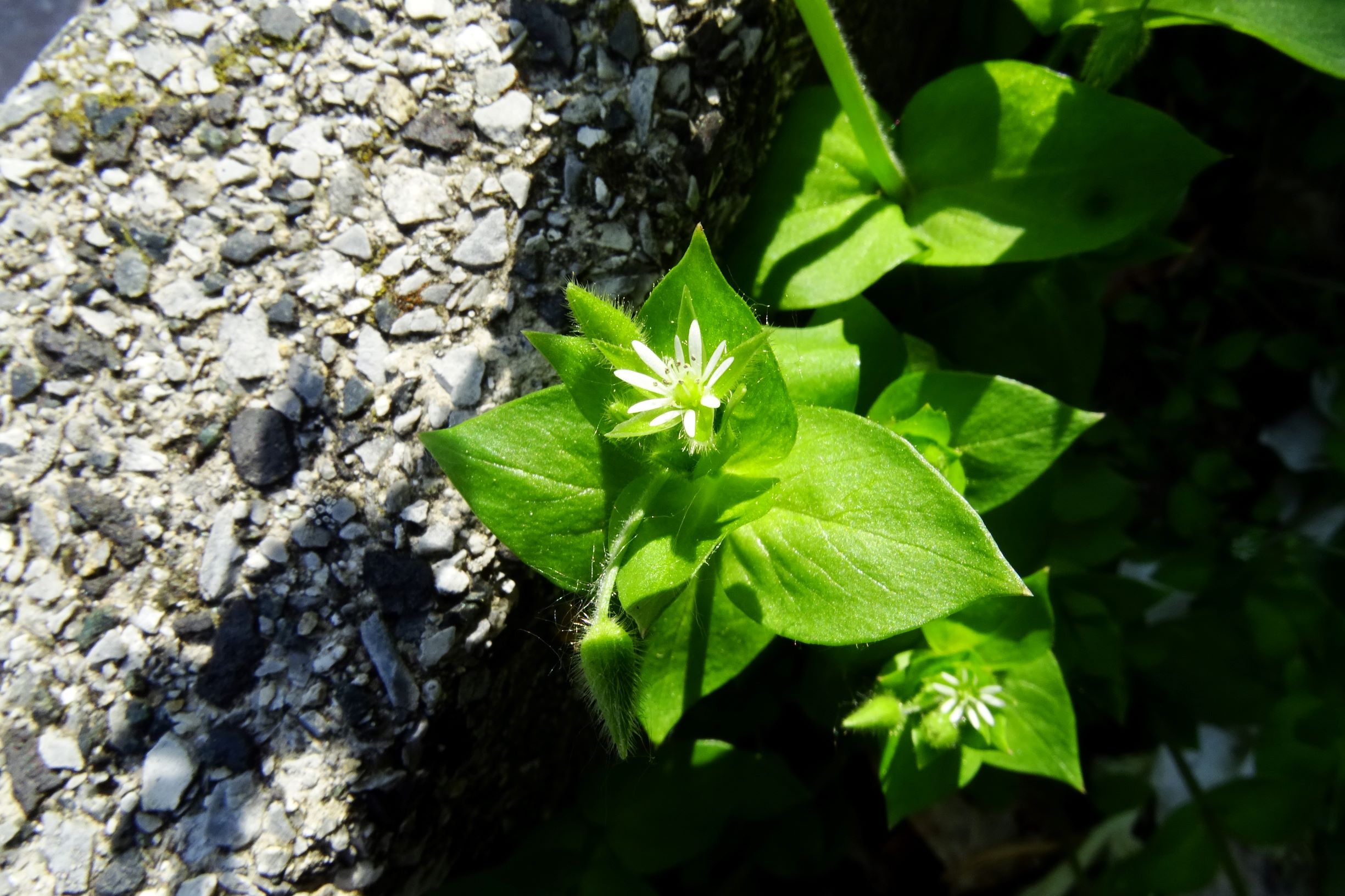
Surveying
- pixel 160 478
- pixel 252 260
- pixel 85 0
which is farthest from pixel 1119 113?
pixel 85 0

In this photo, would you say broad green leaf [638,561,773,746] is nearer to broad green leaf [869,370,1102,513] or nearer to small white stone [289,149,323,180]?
broad green leaf [869,370,1102,513]

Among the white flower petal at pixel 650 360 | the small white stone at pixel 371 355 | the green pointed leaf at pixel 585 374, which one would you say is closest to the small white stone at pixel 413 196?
the small white stone at pixel 371 355

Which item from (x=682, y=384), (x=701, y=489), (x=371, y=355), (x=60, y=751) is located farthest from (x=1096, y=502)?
(x=60, y=751)

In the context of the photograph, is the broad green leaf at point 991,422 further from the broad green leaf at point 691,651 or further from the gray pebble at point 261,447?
the gray pebble at point 261,447

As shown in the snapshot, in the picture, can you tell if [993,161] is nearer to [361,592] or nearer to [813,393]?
[813,393]

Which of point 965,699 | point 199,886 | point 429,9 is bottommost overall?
point 965,699

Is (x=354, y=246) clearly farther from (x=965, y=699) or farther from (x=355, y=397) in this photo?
(x=965, y=699)
